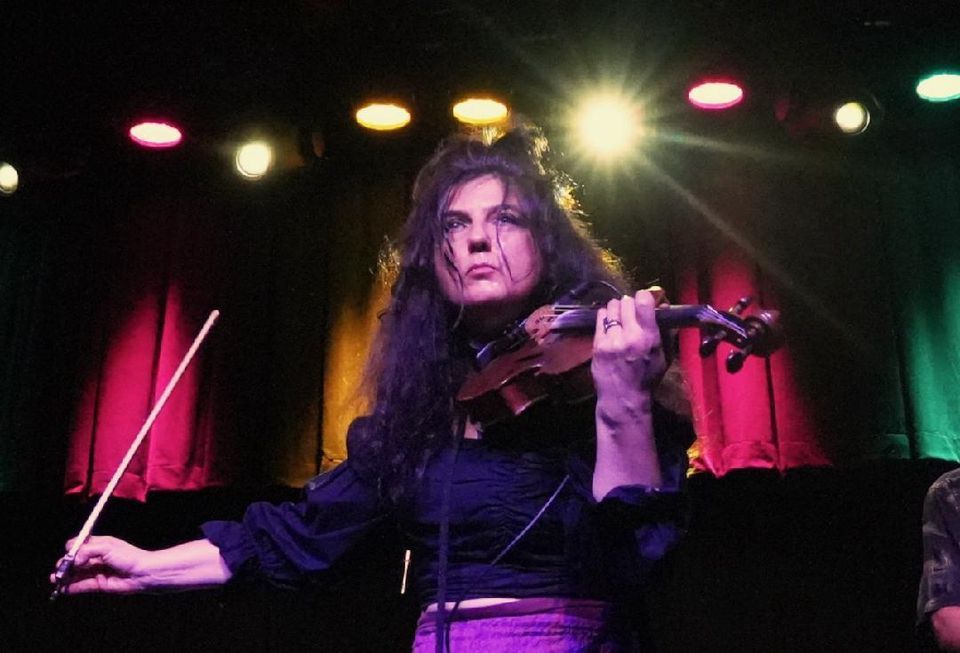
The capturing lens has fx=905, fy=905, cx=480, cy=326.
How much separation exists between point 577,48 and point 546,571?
2551 mm

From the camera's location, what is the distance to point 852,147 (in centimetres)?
378

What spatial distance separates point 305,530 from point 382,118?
2378mm

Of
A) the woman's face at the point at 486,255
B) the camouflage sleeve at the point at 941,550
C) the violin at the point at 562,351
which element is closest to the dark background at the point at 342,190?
the camouflage sleeve at the point at 941,550

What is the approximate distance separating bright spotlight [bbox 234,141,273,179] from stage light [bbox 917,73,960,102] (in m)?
2.65

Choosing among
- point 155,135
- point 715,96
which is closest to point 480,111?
point 715,96

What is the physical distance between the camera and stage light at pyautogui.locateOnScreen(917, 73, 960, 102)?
139 inches

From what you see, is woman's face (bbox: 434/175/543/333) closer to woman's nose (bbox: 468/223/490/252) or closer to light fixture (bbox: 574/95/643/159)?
woman's nose (bbox: 468/223/490/252)

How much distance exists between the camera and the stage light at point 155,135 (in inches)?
148

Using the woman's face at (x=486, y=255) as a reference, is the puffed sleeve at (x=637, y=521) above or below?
below

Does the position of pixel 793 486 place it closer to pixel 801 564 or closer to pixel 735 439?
pixel 801 564

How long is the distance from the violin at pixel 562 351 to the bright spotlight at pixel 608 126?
6.79 ft

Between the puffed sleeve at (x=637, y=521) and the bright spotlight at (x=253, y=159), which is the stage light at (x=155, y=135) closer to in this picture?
the bright spotlight at (x=253, y=159)

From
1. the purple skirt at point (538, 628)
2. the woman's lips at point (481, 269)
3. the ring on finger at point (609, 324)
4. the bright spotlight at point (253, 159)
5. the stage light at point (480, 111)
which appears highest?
the stage light at point (480, 111)

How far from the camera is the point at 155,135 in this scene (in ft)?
12.4
